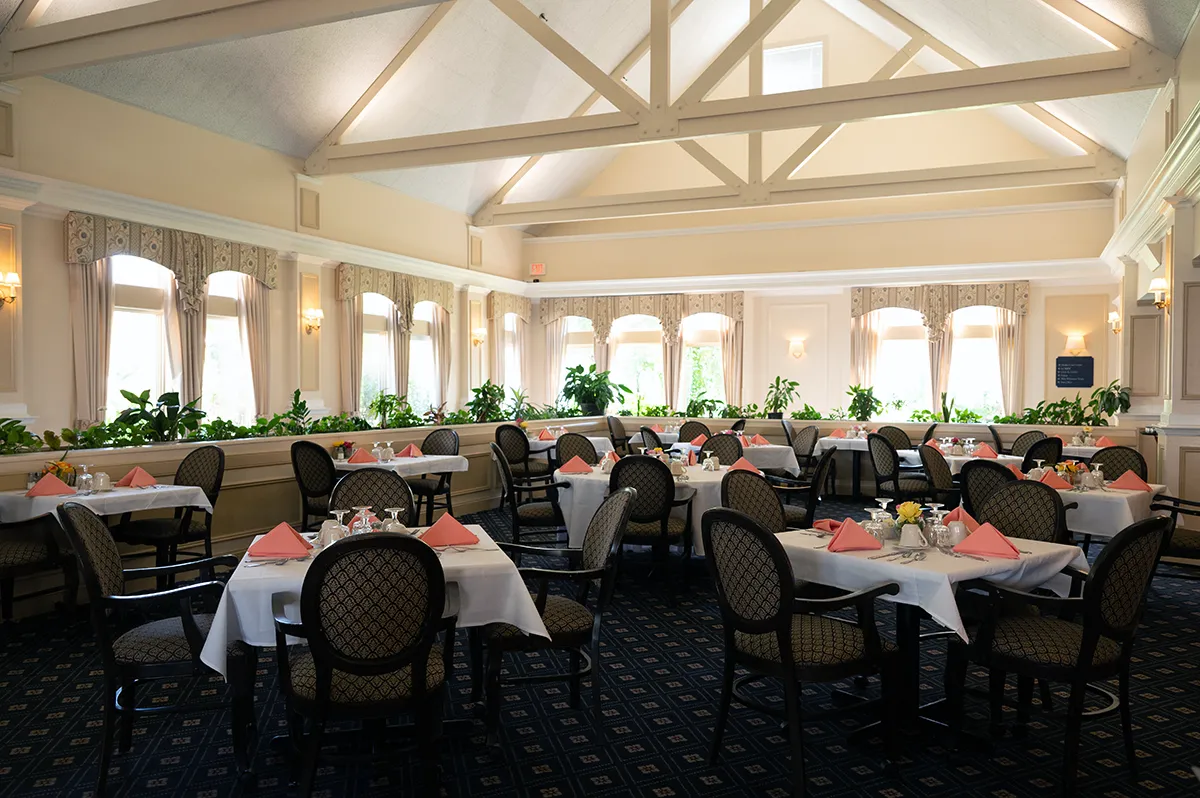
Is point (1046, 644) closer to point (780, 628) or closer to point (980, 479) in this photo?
point (780, 628)

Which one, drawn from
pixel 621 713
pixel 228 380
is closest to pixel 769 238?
pixel 228 380

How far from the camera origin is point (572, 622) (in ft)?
11.7

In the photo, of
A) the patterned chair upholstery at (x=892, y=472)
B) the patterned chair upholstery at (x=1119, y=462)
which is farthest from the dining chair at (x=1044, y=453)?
the patterned chair upholstery at (x=892, y=472)

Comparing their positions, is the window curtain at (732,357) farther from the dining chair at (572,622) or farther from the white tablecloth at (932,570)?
the dining chair at (572,622)

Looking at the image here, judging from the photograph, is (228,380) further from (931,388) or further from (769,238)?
(931,388)

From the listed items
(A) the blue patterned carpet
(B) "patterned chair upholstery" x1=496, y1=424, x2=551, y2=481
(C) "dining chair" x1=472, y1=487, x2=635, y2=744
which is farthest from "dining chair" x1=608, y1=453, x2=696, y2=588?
(B) "patterned chair upholstery" x1=496, y1=424, x2=551, y2=481

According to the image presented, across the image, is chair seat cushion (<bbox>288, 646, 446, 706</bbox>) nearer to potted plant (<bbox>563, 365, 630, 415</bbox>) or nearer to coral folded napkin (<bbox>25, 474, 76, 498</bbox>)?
coral folded napkin (<bbox>25, 474, 76, 498</bbox>)

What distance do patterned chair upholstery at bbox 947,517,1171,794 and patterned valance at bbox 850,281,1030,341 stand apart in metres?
10.6

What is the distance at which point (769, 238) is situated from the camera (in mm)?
13805

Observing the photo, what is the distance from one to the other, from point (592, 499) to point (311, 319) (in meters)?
5.68

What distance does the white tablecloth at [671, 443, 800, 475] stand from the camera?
898cm

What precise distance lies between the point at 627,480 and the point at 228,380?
6.11m

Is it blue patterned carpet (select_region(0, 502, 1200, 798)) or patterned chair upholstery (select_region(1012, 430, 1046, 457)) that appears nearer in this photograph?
blue patterned carpet (select_region(0, 502, 1200, 798))

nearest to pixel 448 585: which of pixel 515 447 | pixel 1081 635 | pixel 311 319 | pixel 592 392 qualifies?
pixel 1081 635
